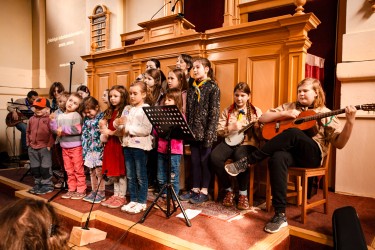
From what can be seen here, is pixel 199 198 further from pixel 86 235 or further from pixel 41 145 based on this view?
pixel 41 145

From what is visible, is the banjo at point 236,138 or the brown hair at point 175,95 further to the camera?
the banjo at point 236,138

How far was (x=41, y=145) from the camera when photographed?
11.2 feet

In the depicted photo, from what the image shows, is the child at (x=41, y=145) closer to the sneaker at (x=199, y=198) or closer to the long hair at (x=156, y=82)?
the long hair at (x=156, y=82)

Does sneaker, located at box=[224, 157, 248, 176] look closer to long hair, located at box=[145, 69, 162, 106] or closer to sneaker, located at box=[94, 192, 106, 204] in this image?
long hair, located at box=[145, 69, 162, 106]

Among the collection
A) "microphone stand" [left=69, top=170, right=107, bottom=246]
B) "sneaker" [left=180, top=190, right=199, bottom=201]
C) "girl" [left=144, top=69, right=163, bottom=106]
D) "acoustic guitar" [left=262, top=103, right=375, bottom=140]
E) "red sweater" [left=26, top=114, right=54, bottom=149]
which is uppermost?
"girl" [left=144, top=69, right=163, bottom=106]

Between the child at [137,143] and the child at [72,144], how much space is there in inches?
28.3

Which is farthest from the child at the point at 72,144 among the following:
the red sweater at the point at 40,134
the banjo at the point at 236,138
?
the banjo at the point at 236,138

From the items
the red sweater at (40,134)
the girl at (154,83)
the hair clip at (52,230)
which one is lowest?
the hair clip at (52,230)

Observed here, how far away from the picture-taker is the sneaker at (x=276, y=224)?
7.07 ft

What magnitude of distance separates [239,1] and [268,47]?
1.59 metres

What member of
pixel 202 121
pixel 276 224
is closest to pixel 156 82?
pixel 202 121

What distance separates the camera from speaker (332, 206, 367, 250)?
154 cm

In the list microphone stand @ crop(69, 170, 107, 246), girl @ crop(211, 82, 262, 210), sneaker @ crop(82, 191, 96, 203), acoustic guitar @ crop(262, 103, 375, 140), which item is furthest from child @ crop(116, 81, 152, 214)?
acoustic guitar @ crop(262, 103, 375, 140)

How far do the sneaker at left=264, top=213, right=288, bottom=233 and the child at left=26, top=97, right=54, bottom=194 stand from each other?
251cm
